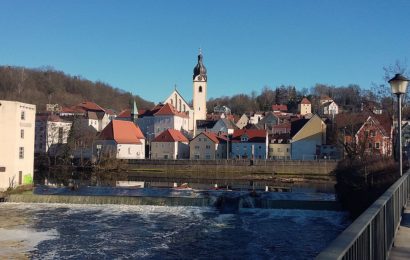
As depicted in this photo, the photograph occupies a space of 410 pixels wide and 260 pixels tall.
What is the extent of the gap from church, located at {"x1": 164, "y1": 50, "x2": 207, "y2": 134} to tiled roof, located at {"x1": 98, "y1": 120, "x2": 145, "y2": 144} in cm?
2249

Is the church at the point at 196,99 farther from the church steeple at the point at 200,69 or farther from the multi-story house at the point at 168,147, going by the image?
the multi-story house at the point at 168,147

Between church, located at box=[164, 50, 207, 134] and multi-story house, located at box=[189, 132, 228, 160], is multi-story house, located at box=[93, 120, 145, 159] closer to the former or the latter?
multi-story house, located at box=[189, 132, 228, 160]

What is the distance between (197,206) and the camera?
113ft

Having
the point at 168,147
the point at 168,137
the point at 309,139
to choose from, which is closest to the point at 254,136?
the point at 309,139

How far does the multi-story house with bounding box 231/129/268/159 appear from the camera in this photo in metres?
90.3

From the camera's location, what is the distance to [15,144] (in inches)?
1693

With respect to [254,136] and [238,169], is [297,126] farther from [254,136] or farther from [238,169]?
[238,169]

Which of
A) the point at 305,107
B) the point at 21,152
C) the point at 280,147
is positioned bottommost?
the point at 21,152

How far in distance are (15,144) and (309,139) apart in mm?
58335

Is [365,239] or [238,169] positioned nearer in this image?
[365,239]

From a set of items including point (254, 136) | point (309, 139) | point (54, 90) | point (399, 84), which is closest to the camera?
point (399, 84)

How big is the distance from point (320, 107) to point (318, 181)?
93.2m

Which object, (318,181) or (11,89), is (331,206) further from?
(11,89)

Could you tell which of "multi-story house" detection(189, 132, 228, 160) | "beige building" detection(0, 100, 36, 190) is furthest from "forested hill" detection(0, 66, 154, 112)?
"beige building" detection(0, 100, 36, 190)
